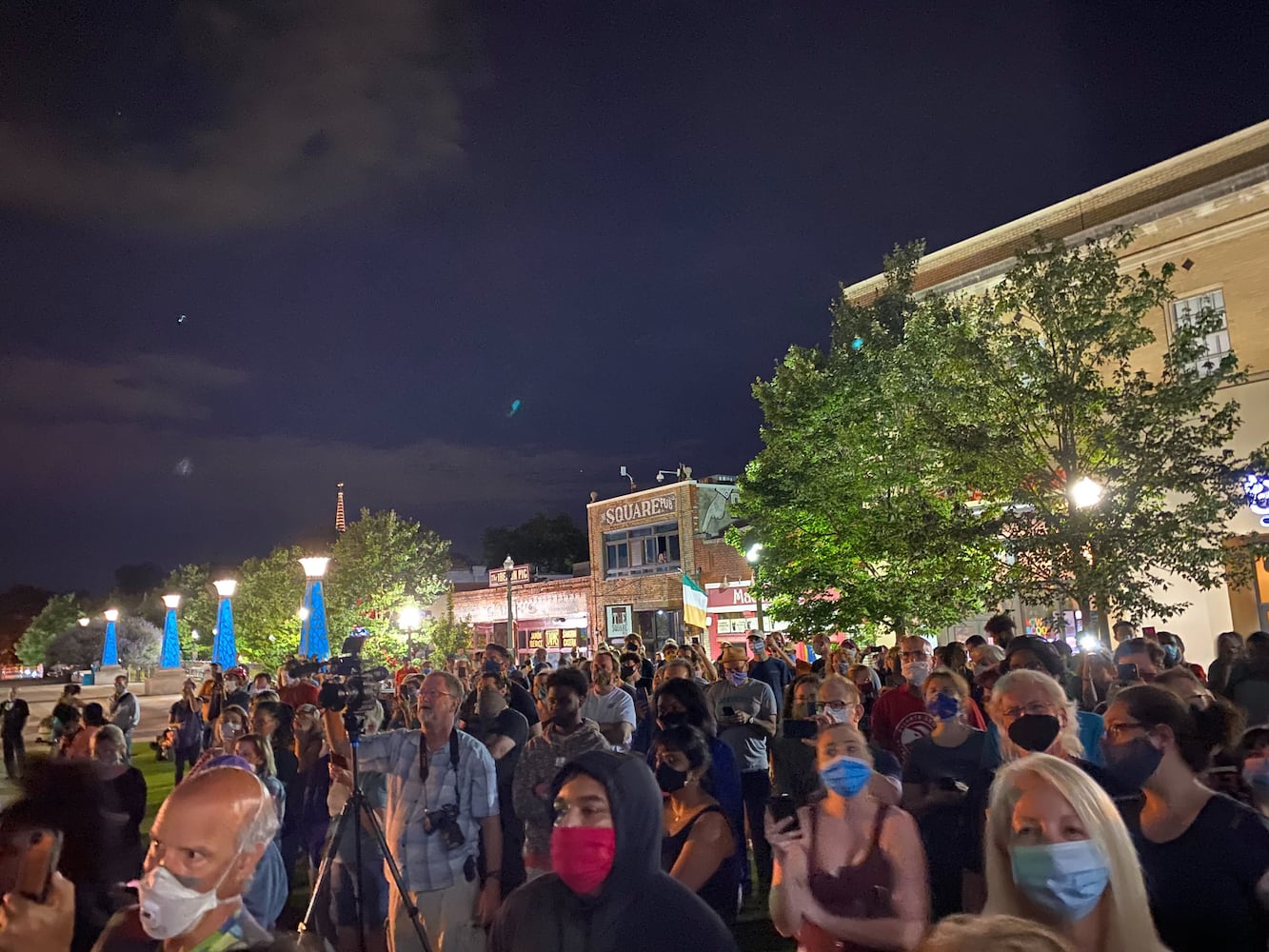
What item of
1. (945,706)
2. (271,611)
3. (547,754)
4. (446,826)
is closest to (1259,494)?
(945,706)

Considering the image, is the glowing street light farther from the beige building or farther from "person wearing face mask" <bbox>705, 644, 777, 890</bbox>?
"person wearing face mask" <bbox>705, 644, 777, 890</bbox>

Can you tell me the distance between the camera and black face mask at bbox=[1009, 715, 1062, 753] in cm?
386

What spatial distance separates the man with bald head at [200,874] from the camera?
2.47 meters

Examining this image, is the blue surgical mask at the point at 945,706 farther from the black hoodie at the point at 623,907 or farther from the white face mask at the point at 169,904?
the white face mask at the point at 169,904

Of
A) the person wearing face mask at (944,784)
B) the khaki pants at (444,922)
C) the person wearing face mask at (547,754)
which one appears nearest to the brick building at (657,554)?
the person wearing face mask at (547,754)

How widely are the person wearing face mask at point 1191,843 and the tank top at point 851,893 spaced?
2.89 feet

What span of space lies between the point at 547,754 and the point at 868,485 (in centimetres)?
1209

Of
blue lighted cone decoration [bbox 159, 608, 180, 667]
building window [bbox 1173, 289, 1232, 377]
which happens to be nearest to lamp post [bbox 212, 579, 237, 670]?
blue lighted cone decoration [bbox 159, 608, 180, 667]

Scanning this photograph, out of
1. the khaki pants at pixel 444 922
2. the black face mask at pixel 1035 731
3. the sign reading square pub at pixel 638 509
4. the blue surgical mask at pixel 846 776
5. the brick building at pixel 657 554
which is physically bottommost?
the khaki pants at pixel 444 922

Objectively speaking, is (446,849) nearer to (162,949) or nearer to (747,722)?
(162,949)

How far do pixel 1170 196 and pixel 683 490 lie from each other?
25.2 m

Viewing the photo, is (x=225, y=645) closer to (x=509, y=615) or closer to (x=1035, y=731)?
(x=1035, y=731)

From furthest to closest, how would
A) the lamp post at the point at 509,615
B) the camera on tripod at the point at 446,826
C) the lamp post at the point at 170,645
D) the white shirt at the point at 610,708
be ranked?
the lamp post at the point at 509,615, the lamp post at the point at 170,645, the white shirt at the point at 610,708, the camera on tripod at the point at 446,826

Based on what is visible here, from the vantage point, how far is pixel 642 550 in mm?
44281
